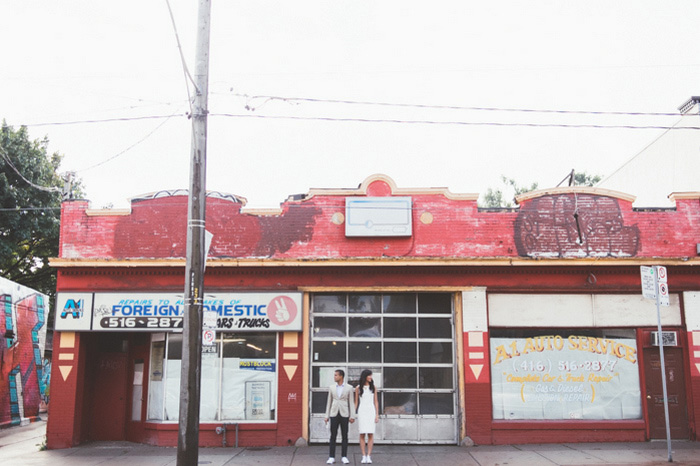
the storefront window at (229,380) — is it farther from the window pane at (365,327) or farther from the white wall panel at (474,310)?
the white wall panel at (474,310)

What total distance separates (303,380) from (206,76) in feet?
23.5

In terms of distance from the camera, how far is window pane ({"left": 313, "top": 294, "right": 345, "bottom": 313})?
1439cm

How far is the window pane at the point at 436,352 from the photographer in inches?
556

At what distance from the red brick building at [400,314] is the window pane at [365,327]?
0.11ft

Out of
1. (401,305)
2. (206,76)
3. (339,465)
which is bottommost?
(339,465)

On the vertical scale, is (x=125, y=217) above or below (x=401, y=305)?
above

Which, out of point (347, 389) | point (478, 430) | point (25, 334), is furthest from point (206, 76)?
point (25, 334)

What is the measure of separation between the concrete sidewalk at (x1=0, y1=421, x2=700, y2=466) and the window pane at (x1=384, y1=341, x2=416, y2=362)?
6.33 feet

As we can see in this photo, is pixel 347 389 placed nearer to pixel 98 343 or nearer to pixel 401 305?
pixel 401 305

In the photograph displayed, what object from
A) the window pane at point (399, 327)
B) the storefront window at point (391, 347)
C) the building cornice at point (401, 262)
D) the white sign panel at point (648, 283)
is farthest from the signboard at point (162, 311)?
the white sign panel at point (648, 283)

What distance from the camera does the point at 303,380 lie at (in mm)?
13789

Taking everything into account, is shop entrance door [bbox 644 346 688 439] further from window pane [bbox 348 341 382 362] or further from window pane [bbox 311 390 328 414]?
window pane [bbox 311 390 328 414]

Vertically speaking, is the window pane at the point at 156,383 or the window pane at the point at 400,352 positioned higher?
the window pane at the point at 400,352

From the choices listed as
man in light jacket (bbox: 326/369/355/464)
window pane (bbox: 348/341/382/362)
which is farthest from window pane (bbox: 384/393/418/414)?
man in light jacket (bbox: 326/369/355/464)
